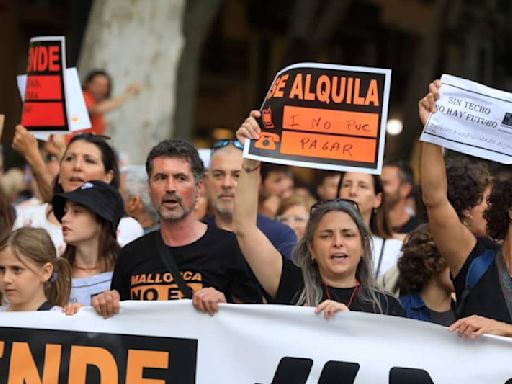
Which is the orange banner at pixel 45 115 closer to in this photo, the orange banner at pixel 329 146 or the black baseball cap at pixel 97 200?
the black baseball cap at pixel 97 200

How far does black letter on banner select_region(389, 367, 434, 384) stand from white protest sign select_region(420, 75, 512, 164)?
88cm

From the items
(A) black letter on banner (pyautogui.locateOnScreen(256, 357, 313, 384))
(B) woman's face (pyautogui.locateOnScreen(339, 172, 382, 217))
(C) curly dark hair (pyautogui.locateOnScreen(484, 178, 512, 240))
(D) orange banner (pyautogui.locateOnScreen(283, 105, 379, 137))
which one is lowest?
(A) black letter on banner (pyautogui.locateOnScreen(256, 357, 313, 384))

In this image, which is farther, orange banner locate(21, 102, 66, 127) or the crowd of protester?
orange banner locate(21, 102, 66, 127)

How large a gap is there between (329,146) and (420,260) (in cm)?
99

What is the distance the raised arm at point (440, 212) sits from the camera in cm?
545

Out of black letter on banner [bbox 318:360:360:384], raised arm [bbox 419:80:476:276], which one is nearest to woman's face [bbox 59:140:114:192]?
black letter on banner [bbox 318:360:360:384]

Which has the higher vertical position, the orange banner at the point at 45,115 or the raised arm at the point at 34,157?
the orange banner at the point at 45,115

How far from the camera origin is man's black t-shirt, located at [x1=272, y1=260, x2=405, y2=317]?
5.75 m

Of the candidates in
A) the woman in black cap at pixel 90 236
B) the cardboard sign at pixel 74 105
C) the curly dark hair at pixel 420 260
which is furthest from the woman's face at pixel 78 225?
the curly dark hair at pixel 420 260

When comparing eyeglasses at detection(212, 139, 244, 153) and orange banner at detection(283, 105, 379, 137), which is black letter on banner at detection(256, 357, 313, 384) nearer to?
orange banner at detection(283, 105, 379, 137)

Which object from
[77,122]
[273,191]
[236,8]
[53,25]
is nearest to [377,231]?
[77,122]

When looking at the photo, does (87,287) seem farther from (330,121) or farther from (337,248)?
(330,121)

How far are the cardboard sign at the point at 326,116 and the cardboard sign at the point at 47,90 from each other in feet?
6.68

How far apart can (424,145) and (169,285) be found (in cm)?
126
